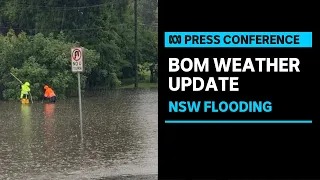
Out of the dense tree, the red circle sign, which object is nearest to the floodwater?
the red circle sign

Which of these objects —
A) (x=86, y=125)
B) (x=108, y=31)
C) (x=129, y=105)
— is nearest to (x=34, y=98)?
(x=129, y=105)

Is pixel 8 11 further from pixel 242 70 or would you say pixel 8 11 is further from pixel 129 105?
pixel 242 70

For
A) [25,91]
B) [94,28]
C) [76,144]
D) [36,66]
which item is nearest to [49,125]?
[76,144]

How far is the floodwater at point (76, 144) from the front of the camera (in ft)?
A: 41.4

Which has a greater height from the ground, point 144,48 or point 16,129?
point 144,48

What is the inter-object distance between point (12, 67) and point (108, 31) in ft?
52.3

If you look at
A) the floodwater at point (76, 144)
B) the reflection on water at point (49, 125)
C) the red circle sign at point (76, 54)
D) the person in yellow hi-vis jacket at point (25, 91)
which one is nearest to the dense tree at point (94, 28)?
the person in yellow hi-vis jacket at point (25, 91)

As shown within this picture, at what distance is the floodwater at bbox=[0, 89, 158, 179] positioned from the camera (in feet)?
41.4

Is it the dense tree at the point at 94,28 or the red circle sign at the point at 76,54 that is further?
the dense tree at the point at 94,28

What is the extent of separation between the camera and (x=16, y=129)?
20.2 meters

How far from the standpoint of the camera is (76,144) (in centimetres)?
1652

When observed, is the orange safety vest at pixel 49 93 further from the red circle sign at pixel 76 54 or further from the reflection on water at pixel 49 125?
the red circle sign at pixel 76 54

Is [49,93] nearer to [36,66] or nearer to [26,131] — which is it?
[36,66]

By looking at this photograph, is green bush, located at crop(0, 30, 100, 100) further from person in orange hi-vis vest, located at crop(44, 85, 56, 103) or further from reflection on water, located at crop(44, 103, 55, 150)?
reflection on water, located at crop(44, 103, 55, 150)
